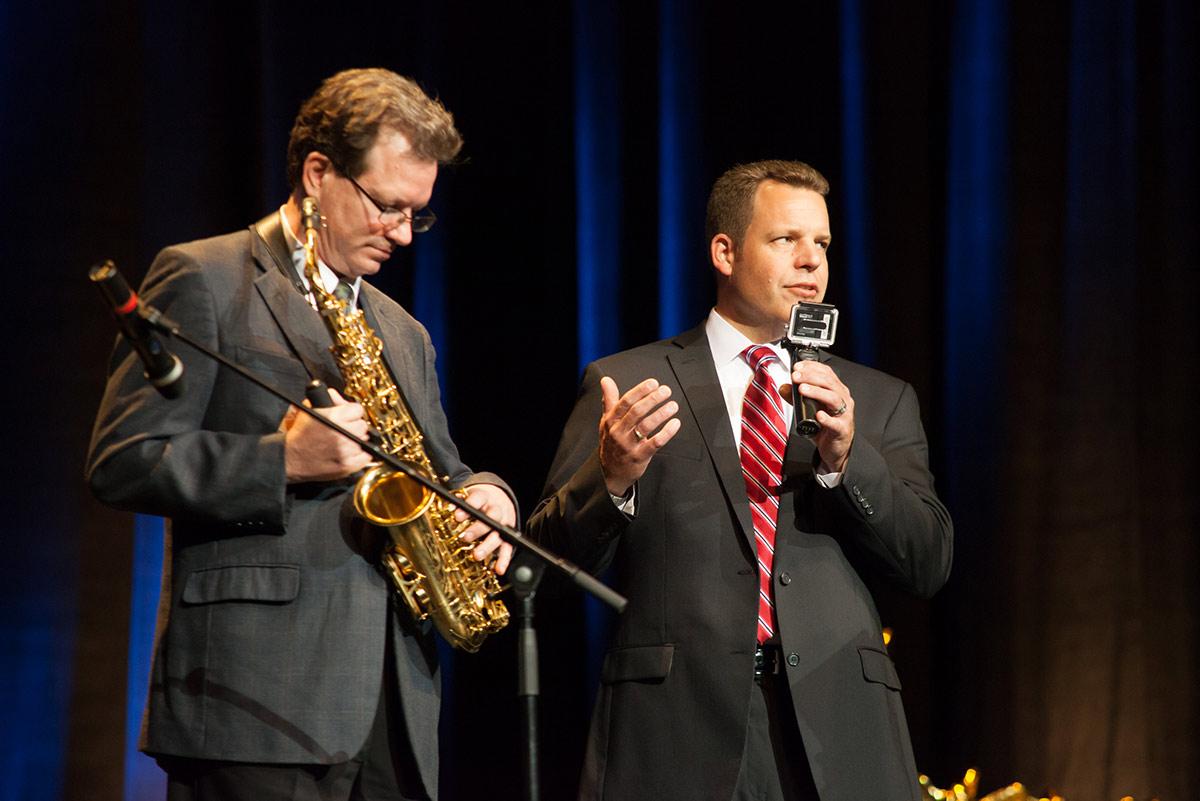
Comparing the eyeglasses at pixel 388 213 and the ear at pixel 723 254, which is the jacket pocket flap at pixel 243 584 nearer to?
the eyeglasses at pixel 388 213

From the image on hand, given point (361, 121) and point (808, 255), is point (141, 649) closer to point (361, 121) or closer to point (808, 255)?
point (361, 121)

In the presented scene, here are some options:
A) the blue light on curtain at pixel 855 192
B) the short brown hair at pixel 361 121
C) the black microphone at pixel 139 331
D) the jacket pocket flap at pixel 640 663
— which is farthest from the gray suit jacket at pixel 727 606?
the blue light on curtain at pixel 855 192

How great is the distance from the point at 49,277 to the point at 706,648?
1.93 meters

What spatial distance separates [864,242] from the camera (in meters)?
4.11

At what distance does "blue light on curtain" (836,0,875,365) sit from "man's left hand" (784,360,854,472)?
1.55 m

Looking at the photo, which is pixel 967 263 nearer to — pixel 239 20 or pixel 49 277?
pixel 239 20

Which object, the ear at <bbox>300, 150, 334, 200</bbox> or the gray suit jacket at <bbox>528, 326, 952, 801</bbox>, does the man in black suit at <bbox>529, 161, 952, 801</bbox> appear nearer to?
the gray suit jacket at <bbox>528, 326, 952, 801</bbox>

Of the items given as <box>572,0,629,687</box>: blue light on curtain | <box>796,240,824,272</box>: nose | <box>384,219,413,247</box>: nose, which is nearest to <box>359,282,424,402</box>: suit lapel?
<box>384,219,413,247</box>: nose

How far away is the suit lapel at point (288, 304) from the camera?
216 cm

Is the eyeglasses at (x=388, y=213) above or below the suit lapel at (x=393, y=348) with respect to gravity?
above

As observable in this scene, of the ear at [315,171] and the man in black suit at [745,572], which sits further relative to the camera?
the man in black suit at [745,572]

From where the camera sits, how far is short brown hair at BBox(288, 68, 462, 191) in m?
2.26

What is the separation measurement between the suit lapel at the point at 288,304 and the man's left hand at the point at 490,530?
306 mm

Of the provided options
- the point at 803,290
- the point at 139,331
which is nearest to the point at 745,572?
the point at 803,290
